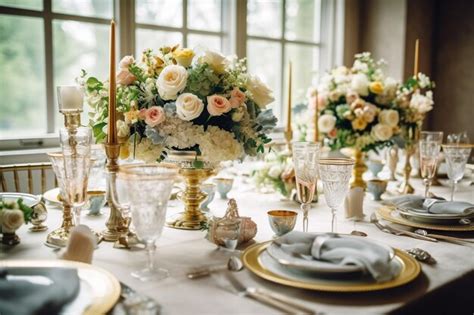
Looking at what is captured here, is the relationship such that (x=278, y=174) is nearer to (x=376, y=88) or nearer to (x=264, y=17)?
(x=376, y=88)

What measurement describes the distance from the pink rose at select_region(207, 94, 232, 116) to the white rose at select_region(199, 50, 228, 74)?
108 millimetres

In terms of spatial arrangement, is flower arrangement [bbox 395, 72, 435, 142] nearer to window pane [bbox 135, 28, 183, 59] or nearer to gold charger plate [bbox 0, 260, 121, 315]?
window pane [bbox 135, 28, 183, 59]

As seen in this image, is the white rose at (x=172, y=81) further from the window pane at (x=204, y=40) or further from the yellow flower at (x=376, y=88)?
the window pane at (x=204, y=40)

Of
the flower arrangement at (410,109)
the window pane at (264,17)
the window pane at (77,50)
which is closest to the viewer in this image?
the flower arrangement at (410,109)

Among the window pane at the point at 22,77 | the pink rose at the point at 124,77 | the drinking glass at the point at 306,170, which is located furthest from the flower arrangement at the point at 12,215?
the window pane at the point at 22,77

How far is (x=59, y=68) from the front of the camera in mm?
3018

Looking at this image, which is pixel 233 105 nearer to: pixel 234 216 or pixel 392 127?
pixel 234 216

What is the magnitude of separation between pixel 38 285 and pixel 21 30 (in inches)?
92.6

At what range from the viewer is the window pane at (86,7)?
298cm

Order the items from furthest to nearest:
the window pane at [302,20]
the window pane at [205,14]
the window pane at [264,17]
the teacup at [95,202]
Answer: the window pane at [302,20] → the window pane at [264,17] → the window pane at [205,14] → the teacup at [95,202]

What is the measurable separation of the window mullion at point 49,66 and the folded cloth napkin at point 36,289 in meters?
2.17

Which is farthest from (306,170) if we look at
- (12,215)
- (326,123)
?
(326,123)

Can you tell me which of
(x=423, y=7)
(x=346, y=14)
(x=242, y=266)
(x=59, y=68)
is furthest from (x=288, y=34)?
(x=242, y=266)

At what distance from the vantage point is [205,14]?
3.61 metres
